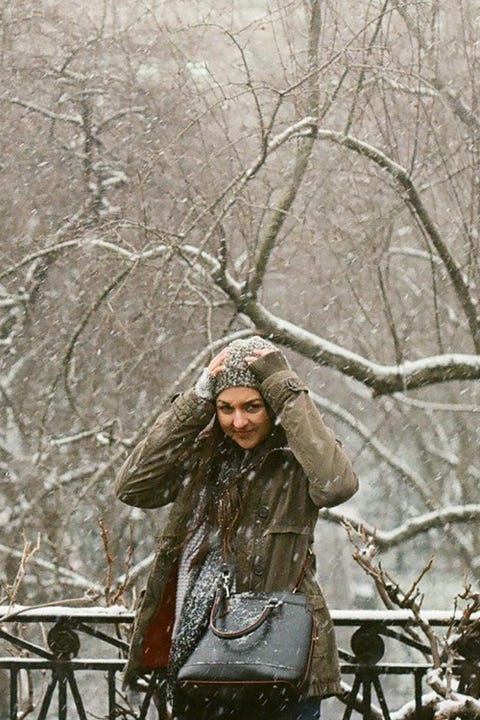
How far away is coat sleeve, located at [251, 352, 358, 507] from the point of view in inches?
109

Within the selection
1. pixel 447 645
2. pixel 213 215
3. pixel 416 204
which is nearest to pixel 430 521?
pixel 416 204

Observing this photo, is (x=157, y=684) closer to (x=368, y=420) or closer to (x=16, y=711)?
(x=16, y=711)

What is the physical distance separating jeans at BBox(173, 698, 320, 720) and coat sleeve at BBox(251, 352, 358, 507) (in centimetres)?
50

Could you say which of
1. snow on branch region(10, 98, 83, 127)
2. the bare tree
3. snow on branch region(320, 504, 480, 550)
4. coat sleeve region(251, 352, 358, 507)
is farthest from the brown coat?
snow on branch region(10, 98, 83, 127)

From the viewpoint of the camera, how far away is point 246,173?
6441 millimetres

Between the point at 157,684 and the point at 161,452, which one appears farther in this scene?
the point at 157,684

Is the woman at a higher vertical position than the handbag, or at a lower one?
higher

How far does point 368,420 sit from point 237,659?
13.8m

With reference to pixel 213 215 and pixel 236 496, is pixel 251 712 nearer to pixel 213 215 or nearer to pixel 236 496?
pixel 236 496

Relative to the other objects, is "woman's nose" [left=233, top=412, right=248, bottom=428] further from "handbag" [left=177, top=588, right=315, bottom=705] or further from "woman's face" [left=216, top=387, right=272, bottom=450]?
"handbag" [left=177, top=588, right=315, bottom=705]

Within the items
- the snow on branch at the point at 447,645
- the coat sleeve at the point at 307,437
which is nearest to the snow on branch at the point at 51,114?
the snow on branch at the point at 447,645

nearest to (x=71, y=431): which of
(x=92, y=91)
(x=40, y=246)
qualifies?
(x=40, y=246)

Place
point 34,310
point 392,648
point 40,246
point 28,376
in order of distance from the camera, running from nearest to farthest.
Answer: point 40,246, point 34,310, point 28,376, point 392,648

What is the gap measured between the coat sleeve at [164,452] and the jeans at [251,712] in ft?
1.86
